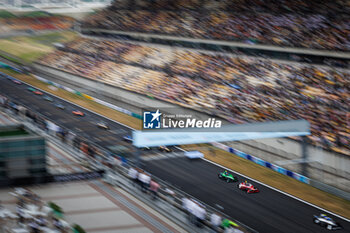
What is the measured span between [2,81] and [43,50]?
1304 centimetres

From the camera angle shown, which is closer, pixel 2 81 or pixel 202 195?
pixel 202 195

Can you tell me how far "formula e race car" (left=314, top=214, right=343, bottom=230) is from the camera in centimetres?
1783

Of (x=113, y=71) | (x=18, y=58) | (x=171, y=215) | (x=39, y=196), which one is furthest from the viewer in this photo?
(x=18, y=58)

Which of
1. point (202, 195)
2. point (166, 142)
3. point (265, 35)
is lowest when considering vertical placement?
point (202, 195)

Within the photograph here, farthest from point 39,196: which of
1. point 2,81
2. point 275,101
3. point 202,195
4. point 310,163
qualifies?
point 2,81

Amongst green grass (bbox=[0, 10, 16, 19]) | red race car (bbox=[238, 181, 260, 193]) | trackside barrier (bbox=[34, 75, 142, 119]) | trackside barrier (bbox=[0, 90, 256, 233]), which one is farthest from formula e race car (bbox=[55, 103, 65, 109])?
green grass (bbox=[0, 10, 16, 19])

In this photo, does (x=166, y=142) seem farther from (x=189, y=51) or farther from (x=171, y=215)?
(x=189, y=51)

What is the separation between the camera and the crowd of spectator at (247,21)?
3344cm

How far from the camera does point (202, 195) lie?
21562mm

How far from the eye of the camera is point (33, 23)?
2657 inches

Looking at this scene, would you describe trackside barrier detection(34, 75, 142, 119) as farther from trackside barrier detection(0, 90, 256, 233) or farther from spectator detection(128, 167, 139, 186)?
spectator detection(128, 167, 139, 186)

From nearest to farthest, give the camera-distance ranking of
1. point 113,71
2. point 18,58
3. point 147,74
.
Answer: point 147,74 → point 113,71 → point 18,58

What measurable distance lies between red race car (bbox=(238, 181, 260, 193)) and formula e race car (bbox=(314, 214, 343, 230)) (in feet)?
12.0

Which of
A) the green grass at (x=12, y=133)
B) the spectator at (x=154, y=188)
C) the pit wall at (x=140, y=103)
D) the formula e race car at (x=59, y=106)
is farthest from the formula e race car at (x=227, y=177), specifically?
the formula e race car at (x=59, y=106)
